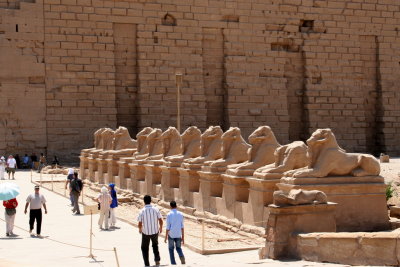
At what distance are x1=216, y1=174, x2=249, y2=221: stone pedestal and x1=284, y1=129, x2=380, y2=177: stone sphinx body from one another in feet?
5.85

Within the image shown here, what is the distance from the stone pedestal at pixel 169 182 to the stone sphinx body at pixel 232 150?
2065 millimetres

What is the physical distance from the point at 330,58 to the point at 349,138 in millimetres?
3547

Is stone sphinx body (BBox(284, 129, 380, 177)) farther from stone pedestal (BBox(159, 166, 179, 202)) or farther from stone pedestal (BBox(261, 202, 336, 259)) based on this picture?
stone pedestal (BBox(159, 166, 179, 202))

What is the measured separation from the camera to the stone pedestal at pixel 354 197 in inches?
372

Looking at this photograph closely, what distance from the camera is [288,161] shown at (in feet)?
33.8

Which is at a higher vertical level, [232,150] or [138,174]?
[232,150]

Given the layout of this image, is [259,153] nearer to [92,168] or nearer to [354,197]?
[354,197]

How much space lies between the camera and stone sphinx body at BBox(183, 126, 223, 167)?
13383 mm

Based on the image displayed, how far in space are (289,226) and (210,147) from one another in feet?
18.8

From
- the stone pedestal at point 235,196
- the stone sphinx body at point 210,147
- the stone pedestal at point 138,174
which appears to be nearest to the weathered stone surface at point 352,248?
the stone pedestal at point 235,196

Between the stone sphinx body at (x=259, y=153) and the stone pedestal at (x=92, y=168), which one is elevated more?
the stone sphinx body at (x=259, y=153)

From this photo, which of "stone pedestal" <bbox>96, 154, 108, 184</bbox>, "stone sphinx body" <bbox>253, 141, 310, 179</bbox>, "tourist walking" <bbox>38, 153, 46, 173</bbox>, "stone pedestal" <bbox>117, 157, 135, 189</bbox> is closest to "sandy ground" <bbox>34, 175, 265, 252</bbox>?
"stone sphinx body" <bbox>253, 141, 310, 179</bbox>

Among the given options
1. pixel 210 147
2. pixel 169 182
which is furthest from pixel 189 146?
pixel 210 147

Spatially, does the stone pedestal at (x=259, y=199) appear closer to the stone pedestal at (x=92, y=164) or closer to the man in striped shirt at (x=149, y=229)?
the man in striped shirt at (x=149, y=229)
